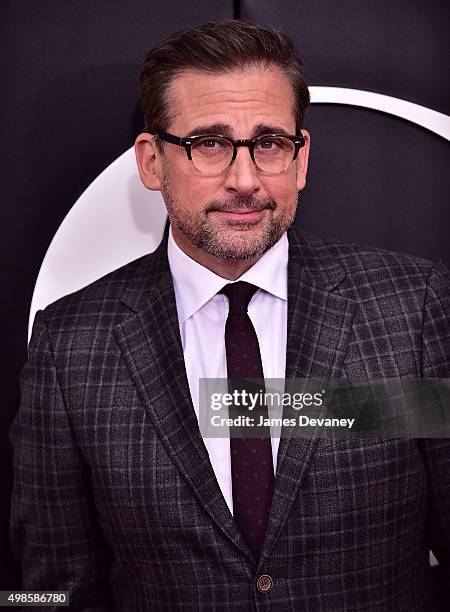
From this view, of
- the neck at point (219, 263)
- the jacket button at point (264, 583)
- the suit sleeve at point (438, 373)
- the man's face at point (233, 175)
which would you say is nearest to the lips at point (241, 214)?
the man's face at point (233, 175)

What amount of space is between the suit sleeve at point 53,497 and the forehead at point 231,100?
0.52 m

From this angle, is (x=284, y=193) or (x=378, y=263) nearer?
(x=284, y=193)

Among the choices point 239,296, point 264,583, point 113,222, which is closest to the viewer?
point 264,583

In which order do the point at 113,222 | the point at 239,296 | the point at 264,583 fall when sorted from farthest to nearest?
1. the point at 113,222
2. the point at 239,296
3. the point at 264,583

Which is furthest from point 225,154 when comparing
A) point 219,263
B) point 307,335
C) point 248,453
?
point 248,453

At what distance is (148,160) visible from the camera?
64.6 inches

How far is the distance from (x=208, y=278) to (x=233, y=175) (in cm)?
23

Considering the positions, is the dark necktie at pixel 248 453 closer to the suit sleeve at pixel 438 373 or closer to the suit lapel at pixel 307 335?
the suit lapel at pixel 307 335

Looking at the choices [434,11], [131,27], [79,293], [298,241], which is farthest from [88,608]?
[434,11]

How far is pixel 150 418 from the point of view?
154cm

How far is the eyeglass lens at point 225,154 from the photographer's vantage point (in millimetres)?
1493

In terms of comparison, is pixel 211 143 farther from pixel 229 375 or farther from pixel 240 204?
pixel 229 375

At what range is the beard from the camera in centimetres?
150

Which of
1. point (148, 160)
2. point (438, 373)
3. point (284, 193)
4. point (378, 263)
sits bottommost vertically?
point (438, 373)
